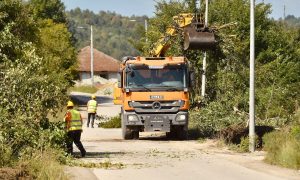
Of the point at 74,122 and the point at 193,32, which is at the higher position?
the point at 193,32

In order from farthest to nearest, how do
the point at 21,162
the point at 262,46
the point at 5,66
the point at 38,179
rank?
the point at 262,46
the point at 5,66
the point at 21,162
the point at 38,179

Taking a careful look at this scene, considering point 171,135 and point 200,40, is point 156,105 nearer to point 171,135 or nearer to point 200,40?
point 171,135

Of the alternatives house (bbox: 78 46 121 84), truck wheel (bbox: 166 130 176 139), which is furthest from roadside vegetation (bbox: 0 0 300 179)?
house (bbox: 78 46 121 84)

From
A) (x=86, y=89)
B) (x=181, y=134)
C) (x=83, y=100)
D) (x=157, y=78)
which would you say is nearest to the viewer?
(x=157, y=78)

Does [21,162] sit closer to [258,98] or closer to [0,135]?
[0,135]

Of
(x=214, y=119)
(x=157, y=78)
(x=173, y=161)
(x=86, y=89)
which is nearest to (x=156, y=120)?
(x=157, y=78)

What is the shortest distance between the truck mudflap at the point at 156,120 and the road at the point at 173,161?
2.05 ft

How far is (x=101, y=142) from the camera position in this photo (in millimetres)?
26391

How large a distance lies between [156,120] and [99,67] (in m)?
81.4

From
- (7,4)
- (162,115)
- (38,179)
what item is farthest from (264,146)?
(7,4)

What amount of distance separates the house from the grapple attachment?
78.4 meters

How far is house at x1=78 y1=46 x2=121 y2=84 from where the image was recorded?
104 m

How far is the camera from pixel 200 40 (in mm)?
24906

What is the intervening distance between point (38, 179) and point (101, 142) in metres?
12.8
